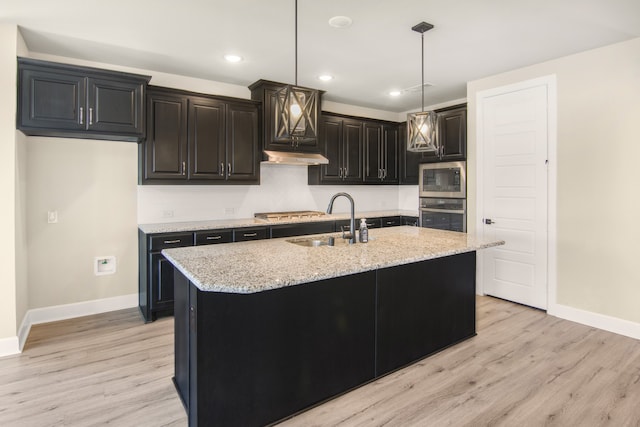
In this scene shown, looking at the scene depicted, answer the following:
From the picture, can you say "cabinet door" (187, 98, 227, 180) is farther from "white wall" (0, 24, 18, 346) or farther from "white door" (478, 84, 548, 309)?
"white door" (478, 84, 548, 309)

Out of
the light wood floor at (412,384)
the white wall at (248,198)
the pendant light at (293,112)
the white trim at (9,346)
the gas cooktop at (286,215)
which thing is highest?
the pendant light at (293,112)

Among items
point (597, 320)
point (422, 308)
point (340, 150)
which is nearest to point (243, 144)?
point (340, 150)

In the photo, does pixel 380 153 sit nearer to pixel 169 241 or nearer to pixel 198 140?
pixel 198 140

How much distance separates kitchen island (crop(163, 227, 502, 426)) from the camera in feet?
6.15

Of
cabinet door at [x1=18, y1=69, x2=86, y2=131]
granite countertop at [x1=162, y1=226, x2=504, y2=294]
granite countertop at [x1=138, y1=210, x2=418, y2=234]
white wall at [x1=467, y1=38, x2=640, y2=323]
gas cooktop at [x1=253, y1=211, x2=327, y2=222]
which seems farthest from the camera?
gas cooktop at [x1=253, y1=211, x2=327, y2=222]

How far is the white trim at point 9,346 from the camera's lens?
2898 mm

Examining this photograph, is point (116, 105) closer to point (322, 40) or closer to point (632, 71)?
point (322, 40)

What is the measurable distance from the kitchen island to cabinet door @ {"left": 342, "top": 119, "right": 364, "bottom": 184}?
2.48 meters

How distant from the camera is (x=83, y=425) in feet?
6.81

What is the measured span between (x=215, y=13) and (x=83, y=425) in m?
2.79

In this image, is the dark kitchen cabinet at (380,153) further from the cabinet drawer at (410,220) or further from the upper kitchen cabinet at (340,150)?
the cabinet drawer at (410,220)

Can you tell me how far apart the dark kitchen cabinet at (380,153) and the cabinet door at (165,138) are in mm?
2626

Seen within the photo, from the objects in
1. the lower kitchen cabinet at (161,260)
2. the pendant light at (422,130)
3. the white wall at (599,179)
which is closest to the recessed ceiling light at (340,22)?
the pendant light at (422,130)

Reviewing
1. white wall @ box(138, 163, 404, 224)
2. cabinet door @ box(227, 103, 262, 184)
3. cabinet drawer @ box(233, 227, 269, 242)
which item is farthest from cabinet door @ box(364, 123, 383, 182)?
cabinet drawer @ box(233, 227, 269, 242)
